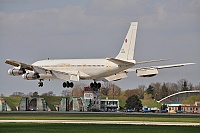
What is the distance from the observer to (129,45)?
105 metres

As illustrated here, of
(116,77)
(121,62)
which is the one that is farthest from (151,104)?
(121,62)

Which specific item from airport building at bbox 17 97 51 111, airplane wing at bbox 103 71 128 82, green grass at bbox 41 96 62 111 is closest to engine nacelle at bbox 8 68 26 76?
airplane wing at bbox 103 71 128 82

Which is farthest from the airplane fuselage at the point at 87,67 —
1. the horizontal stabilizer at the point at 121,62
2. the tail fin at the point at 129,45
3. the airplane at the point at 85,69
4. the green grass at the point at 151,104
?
the green grass at the point at 151,104

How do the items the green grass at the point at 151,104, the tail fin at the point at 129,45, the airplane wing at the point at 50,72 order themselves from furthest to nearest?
the green grass at the point at 151,104 → the airplane wing at the point at 50,72 → the tail fin at the point at 129,45

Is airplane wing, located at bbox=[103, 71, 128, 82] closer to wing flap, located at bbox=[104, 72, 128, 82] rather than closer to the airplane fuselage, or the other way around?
wing flap, located at bbox=[104, 72, 128, 82]

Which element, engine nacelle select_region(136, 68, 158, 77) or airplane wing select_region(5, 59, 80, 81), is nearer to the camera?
engine nacelle select_region(136, 68, 158, 77)

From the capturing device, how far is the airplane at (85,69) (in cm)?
10219

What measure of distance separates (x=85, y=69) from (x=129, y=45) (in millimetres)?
8446

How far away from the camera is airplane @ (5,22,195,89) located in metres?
102

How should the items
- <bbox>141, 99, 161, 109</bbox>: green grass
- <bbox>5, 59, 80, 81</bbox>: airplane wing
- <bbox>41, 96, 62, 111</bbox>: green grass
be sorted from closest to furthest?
<bbox>5, 59, 80, 81</bbox>: airplane wing < <bbox>41, 96, 62, 111</bbox>: green grass < <bbox>141, 99, 161, 109</bbox>: green grass

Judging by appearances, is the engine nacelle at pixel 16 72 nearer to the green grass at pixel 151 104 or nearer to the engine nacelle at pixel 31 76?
the engine nacelle at pixel 31 76

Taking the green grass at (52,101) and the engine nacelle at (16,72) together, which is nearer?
the engine nacelle at (16,72)

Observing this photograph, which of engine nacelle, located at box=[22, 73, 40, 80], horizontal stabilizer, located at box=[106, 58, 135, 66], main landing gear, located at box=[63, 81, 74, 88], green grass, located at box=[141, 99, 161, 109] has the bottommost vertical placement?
green grass, located at box=[141, 99, 161, 109]

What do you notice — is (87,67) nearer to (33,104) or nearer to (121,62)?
(121,62)
